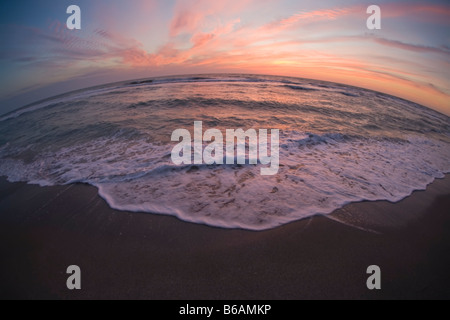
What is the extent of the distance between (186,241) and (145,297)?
2.75 ft

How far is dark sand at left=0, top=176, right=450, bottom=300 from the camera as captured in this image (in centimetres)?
220

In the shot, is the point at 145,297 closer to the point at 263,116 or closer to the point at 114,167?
the point at 114,167
